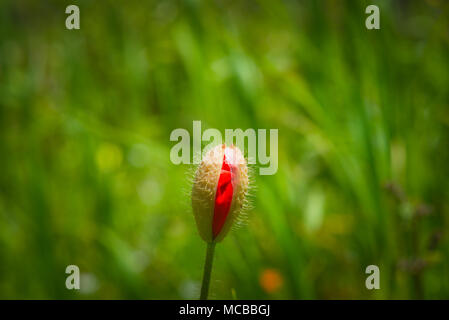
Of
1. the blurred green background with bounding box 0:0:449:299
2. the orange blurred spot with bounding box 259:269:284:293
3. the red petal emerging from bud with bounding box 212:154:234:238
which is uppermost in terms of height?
the blurred green background with bounding box 0:0:449:299

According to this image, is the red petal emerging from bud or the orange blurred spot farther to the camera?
the orange blurred spot

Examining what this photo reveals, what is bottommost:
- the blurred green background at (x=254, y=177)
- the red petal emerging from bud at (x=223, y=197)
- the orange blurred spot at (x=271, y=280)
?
the orange blurred spot at (x=271, y=280)

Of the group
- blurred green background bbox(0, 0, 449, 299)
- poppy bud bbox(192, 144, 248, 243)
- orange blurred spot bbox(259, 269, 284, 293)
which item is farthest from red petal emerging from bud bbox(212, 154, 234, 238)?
orange blurred spot bbox(259, 269, 284, 293)

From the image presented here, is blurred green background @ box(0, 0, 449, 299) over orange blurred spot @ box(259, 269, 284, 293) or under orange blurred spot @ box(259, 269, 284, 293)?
over

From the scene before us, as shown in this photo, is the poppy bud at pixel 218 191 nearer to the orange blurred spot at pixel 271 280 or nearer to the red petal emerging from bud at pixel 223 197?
the red petal emerging from bud at pixel 223 197

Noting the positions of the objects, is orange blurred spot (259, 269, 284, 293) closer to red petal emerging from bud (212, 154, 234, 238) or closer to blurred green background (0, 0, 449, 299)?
blurred green background (0, 0, 449, 299)

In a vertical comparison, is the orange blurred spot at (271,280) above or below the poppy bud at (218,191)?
below

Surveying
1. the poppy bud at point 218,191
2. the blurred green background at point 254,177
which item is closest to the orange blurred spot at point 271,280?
the blurred green background at point 254,177
